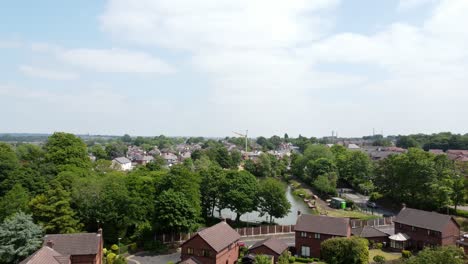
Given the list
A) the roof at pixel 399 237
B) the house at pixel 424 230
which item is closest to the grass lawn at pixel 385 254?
the roof at pixel 399 237

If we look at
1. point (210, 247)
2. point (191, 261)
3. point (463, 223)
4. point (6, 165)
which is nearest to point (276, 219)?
point (210, 247)

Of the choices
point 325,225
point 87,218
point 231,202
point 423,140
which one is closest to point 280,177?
point 231,202

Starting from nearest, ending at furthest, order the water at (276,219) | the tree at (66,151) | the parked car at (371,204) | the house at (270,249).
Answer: the house at (270,249), the tree at (66,151), the water at (276,219), the parked car at (371,204)

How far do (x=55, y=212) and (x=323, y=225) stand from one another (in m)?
28.9

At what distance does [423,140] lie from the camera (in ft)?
533

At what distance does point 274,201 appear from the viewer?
5112 cm

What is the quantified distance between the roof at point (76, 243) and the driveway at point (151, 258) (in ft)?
21.1

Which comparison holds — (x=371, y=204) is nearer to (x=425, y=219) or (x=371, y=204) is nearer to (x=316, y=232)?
(x=425, y=219)

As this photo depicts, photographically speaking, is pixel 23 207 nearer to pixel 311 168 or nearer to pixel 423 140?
pixel 311 168

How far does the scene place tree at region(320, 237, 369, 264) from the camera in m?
36.6

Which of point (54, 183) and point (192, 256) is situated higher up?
point (54, 183)

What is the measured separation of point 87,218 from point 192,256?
13156 mm

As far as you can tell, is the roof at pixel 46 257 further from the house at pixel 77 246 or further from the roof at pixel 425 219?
Answer: the roof at pixel 425 219

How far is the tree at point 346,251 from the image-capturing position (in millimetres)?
36625
